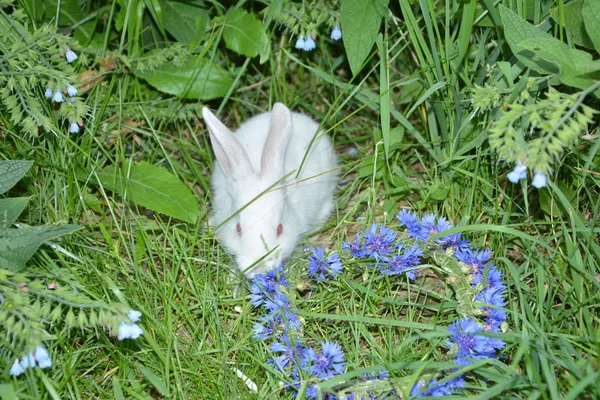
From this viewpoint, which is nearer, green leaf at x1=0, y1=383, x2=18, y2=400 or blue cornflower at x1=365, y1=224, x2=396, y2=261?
green leaf at x1=0, y1=383, x2=18, y2=400

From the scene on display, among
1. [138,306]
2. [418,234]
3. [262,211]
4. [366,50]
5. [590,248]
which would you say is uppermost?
[366,50]

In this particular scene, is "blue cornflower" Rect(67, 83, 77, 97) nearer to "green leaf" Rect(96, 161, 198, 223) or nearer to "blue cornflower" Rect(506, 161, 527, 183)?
"green leaf" Rect(96, 161, 198, 223)

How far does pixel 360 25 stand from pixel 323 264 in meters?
1.25

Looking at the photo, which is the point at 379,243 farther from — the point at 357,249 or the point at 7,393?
the point at 7,393

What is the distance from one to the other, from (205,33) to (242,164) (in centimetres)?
99

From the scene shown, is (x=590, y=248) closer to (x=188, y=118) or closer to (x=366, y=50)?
(x=366, y=50)

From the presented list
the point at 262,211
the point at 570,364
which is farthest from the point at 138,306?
the point at 570,364

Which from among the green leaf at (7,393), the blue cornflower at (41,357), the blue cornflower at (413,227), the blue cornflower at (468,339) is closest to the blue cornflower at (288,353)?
the blue cornflower at (468,339)

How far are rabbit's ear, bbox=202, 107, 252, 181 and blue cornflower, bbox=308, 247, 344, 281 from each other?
673 millimetres

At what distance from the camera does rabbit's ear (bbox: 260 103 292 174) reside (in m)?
3.93

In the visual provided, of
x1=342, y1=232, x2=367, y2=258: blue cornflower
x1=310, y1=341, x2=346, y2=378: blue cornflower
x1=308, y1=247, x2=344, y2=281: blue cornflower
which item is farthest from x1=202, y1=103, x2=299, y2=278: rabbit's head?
x1=310, y1=341, x2=346, y2=378: blue cornflower

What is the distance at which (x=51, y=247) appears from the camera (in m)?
3.64

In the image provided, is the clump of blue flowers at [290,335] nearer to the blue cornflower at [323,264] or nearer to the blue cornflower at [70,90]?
the blue cornflower at [323,264]

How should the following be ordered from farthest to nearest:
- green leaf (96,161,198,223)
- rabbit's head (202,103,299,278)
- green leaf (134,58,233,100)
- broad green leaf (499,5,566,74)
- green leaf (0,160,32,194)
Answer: green leaf (134,58,233,100), green leaf (96,161,198,223), rabbit's head (202,103,299,278), green leaf (0,160,32,194), broad green leaf (499,5,566,74)
